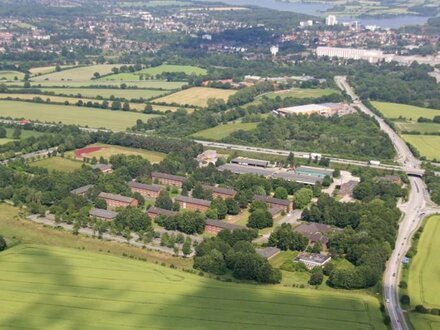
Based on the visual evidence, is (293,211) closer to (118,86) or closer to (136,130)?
(136,130)

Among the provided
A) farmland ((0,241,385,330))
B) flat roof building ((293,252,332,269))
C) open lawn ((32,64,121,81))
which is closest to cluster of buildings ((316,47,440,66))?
open lawn ((32,64,121,81))

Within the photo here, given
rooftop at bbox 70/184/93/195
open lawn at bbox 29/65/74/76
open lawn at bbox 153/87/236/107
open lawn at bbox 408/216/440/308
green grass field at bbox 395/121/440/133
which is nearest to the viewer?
open lawn at bbox 408/216/440/308

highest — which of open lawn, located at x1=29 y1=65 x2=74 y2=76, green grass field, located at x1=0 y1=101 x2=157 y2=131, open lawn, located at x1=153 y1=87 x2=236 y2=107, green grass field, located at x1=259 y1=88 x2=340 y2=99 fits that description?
green grass field, located at x1=259 y1=88 x2=340 y2=99

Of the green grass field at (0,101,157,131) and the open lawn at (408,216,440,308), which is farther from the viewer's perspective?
the green grass field at (0,101,157,131)

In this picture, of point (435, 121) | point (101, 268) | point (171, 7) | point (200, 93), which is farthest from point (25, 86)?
point (171, 7)

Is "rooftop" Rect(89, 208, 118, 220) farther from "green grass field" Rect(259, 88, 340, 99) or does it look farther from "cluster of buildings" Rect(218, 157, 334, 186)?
"green grass field" Rect(259, 88, 340, 99)

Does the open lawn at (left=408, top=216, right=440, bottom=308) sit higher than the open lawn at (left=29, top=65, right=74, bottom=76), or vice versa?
the open lawn at (left=408, top=216, right=440, bottom=308)
